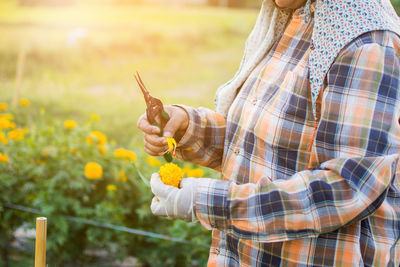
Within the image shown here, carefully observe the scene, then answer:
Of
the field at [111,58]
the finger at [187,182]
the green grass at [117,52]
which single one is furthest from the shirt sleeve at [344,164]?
the green grass at [117,52]

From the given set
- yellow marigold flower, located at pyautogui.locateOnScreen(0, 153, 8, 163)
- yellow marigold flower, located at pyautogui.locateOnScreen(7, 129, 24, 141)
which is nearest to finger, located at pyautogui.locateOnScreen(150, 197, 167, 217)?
yellow marigold flower, located at pyautogui.locateOnScreen(0, 153, 8, 163)

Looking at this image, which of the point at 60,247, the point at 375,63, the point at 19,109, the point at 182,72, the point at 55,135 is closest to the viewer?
the point at 375,63

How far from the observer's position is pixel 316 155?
39.4 inches

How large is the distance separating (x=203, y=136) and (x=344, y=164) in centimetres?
60

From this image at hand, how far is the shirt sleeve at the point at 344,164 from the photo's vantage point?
924 millimetres

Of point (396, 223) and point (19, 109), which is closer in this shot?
point (396, 223)

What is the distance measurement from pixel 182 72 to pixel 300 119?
3.64 meters

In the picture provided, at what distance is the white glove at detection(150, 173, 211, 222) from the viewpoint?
997mm

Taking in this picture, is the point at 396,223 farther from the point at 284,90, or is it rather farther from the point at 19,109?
the point at 19,109

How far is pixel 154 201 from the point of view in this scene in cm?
106

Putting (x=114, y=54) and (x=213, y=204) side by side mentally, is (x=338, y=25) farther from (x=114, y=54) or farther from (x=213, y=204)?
(x=114, y=54)

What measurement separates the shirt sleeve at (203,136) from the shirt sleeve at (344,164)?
0.49 m

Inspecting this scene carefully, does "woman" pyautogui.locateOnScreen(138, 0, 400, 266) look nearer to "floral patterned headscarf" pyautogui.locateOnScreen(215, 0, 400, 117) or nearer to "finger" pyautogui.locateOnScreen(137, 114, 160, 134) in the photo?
"floral patterned headscarf" pyautogui.locateOnScreen(215, 0, 400, 117)

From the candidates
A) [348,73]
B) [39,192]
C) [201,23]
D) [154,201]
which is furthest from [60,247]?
[201,23]
